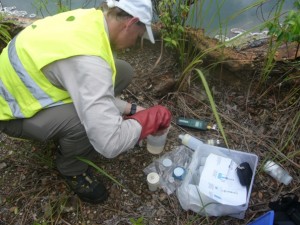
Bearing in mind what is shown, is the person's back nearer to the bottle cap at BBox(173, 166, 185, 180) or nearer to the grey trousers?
the grey trousers

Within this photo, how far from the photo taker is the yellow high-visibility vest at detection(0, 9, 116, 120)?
1334 mm

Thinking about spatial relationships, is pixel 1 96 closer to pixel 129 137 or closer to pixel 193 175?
pixel 129 137

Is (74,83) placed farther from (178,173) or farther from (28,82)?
(178,173)

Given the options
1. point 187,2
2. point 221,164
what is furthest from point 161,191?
point 187,2

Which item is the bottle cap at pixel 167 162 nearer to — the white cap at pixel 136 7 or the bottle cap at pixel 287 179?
the bottle cap at pixel 287 179

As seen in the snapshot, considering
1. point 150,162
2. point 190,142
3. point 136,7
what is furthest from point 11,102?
point 190,142

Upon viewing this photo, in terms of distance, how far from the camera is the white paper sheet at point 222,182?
160cm

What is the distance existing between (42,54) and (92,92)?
27 centimetres

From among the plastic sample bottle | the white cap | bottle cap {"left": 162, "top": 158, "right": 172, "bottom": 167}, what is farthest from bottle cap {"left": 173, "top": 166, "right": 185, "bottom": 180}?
the white cap

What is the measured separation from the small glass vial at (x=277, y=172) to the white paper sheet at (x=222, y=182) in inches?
7.8

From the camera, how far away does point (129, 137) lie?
1.45 meters

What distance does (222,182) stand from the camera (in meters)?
1.68

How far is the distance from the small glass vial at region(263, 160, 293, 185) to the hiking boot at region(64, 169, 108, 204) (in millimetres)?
897

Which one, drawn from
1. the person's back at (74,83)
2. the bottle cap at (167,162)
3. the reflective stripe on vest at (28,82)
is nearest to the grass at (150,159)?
the bottle cap at (167,162)
